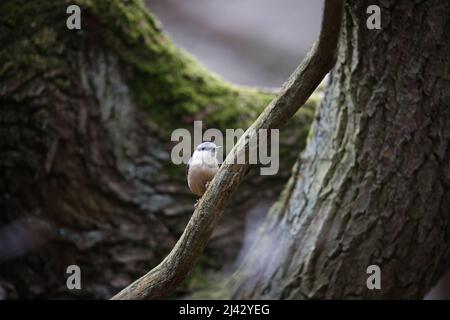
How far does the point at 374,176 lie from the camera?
218 cm

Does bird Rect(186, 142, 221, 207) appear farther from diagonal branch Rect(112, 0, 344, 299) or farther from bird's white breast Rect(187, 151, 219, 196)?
diagonal branch Rect(112, 0, 344, 299)

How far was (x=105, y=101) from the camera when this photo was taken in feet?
8.91

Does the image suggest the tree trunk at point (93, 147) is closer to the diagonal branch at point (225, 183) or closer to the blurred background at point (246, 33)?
the diagonal branch at point (225, 183)

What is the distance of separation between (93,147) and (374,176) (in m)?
1.45

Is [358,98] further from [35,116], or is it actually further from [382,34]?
[35,116]

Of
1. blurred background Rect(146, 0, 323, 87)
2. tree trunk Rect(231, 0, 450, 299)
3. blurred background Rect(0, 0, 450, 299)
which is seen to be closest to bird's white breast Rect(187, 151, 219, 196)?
tree trunk Rect(231, 0, 450, 299)

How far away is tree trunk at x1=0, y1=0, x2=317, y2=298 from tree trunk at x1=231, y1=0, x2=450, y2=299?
63cm

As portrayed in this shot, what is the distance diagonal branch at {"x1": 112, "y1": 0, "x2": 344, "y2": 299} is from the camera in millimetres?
1777

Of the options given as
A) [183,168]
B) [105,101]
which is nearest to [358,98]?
[183,168]

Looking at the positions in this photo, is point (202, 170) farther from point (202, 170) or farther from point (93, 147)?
point (93, 147)

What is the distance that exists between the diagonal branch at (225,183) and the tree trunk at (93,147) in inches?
36.2

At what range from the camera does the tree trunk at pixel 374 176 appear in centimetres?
201

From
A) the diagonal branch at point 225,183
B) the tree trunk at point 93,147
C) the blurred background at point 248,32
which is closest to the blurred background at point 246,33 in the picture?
the blurred background at point 248,32

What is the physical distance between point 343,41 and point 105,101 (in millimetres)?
1304
